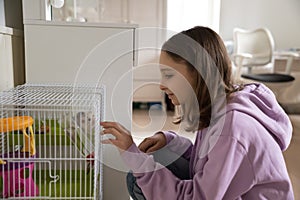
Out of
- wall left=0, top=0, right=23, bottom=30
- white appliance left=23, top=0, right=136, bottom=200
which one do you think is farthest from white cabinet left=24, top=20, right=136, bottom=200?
wall left=0, top=0, right=23, bottom=30

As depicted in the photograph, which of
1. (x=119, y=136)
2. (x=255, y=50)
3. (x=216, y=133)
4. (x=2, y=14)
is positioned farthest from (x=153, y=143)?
(x=255, y=50)

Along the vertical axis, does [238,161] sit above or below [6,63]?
below

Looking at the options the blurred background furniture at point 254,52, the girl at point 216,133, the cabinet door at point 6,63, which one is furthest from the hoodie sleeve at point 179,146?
the blurred background furniture at point 254,52

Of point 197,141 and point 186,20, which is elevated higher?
point 186,20

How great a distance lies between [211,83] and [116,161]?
0.49m

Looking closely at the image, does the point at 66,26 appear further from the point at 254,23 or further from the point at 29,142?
the point at 254,23

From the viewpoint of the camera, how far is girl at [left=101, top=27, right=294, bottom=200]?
26.2 inches

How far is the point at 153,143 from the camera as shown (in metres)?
1.01

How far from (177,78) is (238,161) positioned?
0.80ft

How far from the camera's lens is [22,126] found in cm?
72

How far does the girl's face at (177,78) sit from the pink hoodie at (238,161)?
0.10 m

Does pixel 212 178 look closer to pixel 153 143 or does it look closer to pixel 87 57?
pixel 153 143

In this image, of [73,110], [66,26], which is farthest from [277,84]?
[73,110]

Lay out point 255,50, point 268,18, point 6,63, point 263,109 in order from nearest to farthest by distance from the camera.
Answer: point 263,109
point 6,63
point 255,50
point 268,18
